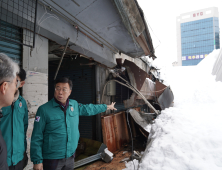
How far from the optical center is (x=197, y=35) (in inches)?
2351

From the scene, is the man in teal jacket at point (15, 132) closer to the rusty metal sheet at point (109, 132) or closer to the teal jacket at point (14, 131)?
the teal jacket at point (14, 131)

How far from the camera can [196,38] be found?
5972 centimetres

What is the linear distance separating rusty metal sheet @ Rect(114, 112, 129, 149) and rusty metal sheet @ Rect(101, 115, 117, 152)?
21cm

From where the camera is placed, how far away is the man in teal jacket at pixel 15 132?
1.85m

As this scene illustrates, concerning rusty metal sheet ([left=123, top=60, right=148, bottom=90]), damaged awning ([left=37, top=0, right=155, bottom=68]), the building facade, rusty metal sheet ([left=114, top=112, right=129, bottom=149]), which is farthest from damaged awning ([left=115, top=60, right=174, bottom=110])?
the building facade

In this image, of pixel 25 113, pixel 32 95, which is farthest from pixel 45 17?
pixel 25 113

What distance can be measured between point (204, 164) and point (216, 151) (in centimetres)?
Result: 59

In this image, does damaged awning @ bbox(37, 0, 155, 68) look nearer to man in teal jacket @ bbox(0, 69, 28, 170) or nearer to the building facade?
man in teal jacket @ bbox(0, 69, 28, 170)

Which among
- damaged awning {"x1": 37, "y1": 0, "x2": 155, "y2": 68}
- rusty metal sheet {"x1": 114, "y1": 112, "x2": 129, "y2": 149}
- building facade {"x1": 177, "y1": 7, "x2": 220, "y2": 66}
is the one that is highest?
building facade {"x1": 177, "y1": 7, "x2": 220, "y2": 66}

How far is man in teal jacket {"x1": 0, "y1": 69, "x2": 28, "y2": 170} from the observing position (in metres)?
1.85

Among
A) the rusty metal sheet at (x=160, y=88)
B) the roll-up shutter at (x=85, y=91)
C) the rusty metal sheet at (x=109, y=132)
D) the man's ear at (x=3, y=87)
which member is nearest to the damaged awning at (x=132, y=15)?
the roll-up shutter at (x=85, y=91)

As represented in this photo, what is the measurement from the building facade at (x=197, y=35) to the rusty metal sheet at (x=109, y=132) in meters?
65.5

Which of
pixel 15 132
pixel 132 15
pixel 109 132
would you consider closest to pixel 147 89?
pixel 109 132

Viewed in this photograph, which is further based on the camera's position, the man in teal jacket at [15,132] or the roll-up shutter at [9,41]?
the roll-up shutter at [9,41]
